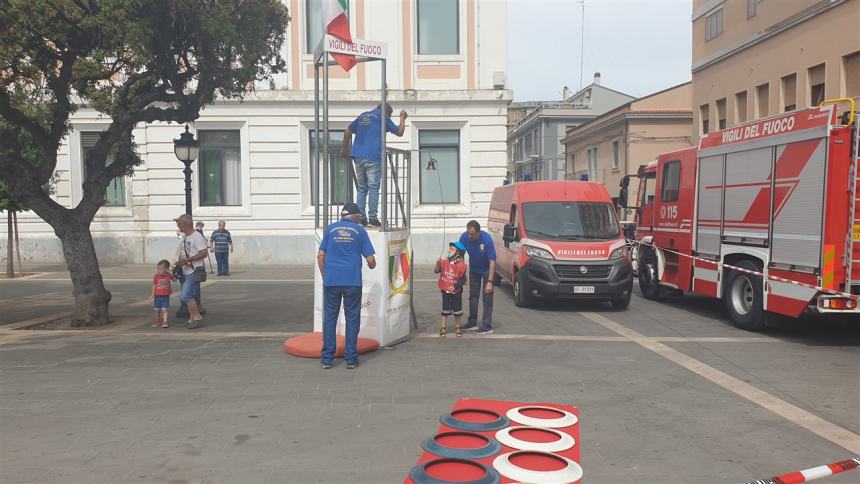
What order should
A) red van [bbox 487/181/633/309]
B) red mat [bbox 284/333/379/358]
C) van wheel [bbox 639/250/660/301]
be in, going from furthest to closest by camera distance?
van wheel [bbox 639/250/660/301]
red van [bbox 487/181/633/309]
red mat [bbox 284/333/379/358]

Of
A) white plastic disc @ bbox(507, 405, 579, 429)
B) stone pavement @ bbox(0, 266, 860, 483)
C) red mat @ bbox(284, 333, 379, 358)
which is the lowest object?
stone pavement @ bbox(0, 266, 860, 483)

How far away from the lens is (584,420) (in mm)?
5480

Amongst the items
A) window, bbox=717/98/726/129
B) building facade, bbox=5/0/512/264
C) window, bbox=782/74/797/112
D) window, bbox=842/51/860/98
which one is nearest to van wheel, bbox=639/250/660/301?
building facade, bbox=5/0/512/264

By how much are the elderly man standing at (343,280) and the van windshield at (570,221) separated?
18.4 feet

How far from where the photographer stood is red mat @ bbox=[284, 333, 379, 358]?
7871mm

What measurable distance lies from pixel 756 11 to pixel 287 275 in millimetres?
18236

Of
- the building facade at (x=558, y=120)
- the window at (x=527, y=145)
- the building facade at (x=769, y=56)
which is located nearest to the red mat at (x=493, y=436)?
the building facade at (x=769, y=56)

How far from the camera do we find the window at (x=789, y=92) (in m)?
20.0

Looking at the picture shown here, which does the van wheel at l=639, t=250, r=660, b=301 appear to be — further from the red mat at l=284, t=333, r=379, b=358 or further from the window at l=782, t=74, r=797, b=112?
the window at l=782, t=74, r=797, b=112

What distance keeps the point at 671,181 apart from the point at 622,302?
2.62 meters

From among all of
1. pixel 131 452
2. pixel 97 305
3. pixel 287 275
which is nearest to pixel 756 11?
pixel 287 275

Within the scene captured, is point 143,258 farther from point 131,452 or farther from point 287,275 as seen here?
point 131,452

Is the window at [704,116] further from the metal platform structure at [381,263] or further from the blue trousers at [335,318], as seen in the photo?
the blue trousers at [335,318]

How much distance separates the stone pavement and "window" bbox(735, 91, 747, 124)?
15280mm
